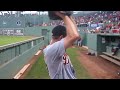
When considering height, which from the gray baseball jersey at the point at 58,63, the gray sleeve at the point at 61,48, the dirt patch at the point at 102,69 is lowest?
the dirt patch at the point at 102,69

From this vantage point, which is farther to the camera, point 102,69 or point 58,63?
point 102,69

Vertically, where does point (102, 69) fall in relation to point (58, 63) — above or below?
below

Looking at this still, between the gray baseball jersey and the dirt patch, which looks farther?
the dirt patch

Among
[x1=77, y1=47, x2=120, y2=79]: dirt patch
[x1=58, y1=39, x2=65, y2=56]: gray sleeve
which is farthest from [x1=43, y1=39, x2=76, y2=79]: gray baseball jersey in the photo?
[x1=77, y1=47, x2=120, y2=79]: dirt patch

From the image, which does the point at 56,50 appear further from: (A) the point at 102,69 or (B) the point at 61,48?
(A) the point at 102,69

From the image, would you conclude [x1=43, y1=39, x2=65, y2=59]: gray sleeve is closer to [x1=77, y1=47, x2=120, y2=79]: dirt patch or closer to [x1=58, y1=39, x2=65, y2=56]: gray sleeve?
[x1=58, y1=39, x2=65, y2=56]: gray sleeve

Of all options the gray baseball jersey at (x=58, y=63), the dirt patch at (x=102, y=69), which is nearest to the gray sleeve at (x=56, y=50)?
the gray baseball jersey at (x=58, y=63)

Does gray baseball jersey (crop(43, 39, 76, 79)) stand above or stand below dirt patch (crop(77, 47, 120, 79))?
above

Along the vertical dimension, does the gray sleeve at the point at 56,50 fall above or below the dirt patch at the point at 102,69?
above

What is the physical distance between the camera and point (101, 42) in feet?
34.4

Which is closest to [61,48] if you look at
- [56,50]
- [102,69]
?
[56,50]

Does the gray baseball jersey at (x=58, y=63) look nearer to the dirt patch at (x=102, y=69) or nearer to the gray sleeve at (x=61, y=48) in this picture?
the gray sleeve at (x=61, y=48)
